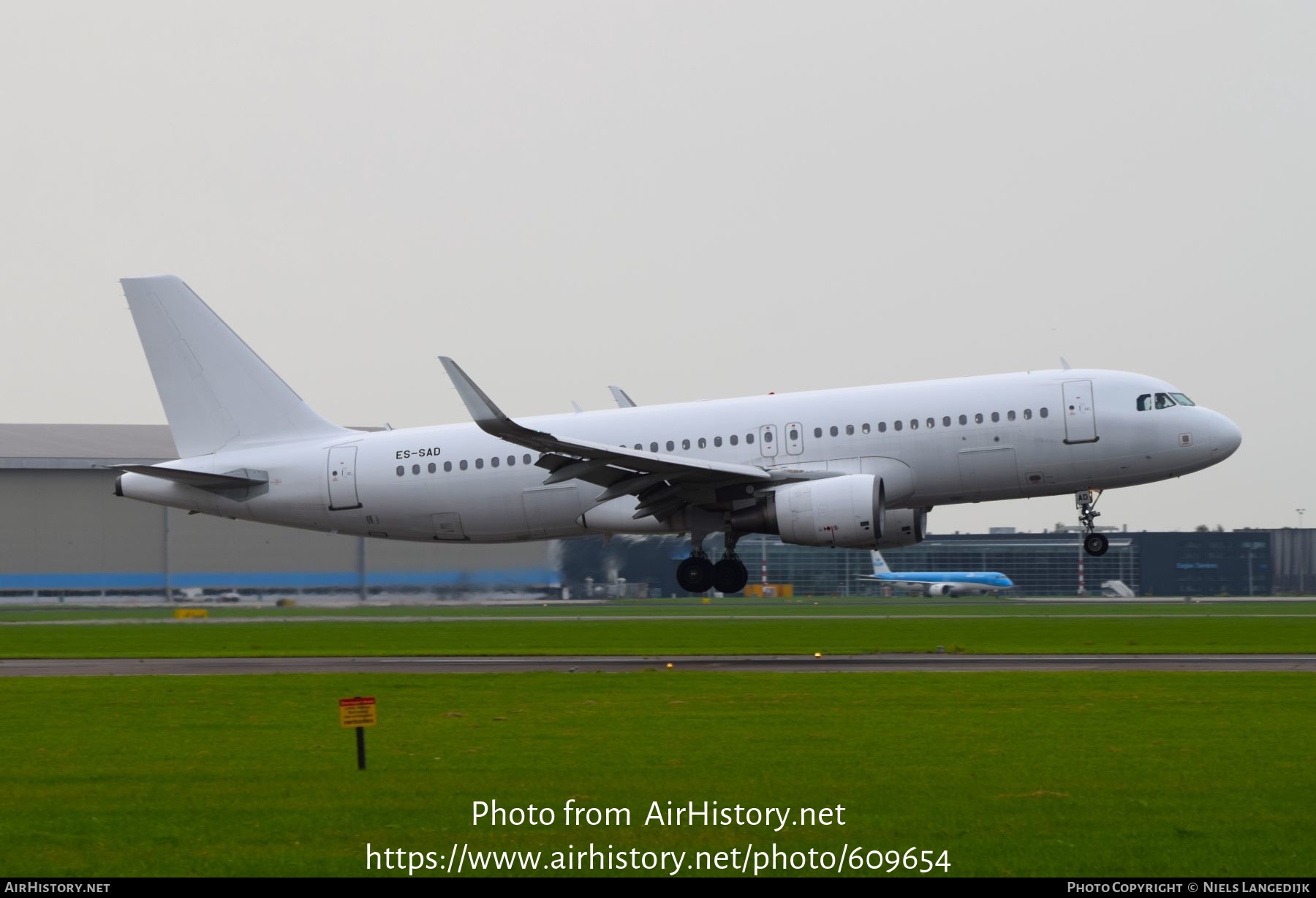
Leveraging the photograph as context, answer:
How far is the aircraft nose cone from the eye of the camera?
35.9 m

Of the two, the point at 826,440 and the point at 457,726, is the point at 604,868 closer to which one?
the point at 457,726

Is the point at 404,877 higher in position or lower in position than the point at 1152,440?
lower

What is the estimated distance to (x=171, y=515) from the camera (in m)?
74.8

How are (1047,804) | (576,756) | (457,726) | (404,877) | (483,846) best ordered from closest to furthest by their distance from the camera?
(404,877) < (483,846) < (1047,804) < (576,756) < (457,726)

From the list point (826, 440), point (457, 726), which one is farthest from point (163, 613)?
point (457, 726)

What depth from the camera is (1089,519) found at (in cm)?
3694

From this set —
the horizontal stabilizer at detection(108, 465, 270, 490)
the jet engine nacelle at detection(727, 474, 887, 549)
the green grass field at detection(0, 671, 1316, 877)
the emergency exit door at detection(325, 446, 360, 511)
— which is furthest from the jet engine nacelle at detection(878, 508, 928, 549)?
the horizontal stabilizer at detection(108, 465, 270, 490)

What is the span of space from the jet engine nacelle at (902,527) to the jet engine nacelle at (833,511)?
0.89 m

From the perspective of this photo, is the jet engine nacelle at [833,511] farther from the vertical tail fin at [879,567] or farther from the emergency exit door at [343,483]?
the vertical tail fin at [879,567]

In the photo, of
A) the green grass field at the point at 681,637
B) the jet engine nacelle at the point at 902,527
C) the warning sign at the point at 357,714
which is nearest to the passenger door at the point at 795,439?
the jet engine nacelle at the point at 902,527

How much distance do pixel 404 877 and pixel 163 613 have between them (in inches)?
2045

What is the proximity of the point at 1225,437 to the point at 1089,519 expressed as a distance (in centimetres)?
352

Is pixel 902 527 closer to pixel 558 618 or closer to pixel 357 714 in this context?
pixel 558 618

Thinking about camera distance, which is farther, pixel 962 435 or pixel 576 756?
pixel 962 435
